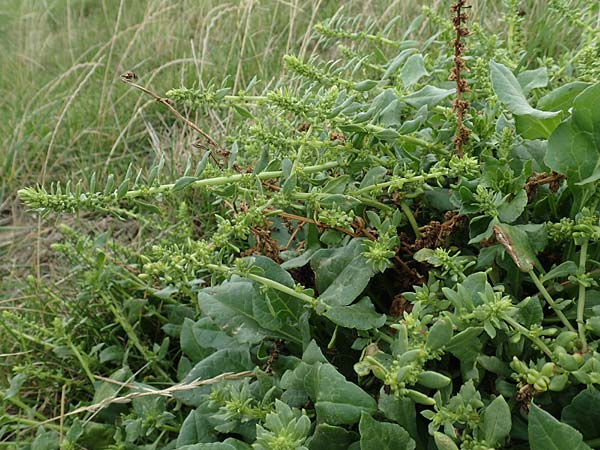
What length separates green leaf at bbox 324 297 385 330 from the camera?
3.61 feet

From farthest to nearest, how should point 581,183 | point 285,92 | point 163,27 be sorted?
point 163,27, point 285,92, point 581,183

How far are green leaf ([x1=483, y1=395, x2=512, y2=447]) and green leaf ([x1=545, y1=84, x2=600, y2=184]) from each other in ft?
1.32

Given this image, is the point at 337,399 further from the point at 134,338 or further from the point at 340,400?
the point at 134,338

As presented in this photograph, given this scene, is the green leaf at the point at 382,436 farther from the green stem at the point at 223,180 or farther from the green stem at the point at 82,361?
the green stem at the point at 82,361

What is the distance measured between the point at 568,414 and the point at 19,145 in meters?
2.43

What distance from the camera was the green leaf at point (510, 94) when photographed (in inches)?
42.9

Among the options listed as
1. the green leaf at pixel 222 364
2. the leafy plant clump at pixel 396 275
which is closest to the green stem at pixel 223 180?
the leafy plant clump at pixel 396 275

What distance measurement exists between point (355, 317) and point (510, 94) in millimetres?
465

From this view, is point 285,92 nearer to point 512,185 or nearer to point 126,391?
point 512,185

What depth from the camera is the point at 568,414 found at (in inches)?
38.6

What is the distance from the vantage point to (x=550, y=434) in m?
0.90

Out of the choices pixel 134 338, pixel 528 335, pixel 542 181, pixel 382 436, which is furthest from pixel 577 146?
pixel 134 338

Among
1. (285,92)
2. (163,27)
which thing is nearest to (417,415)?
(285,92)

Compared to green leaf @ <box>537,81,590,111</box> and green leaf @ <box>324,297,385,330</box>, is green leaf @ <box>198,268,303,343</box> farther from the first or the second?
green leaf @ <box>537,81,590,111</box>
